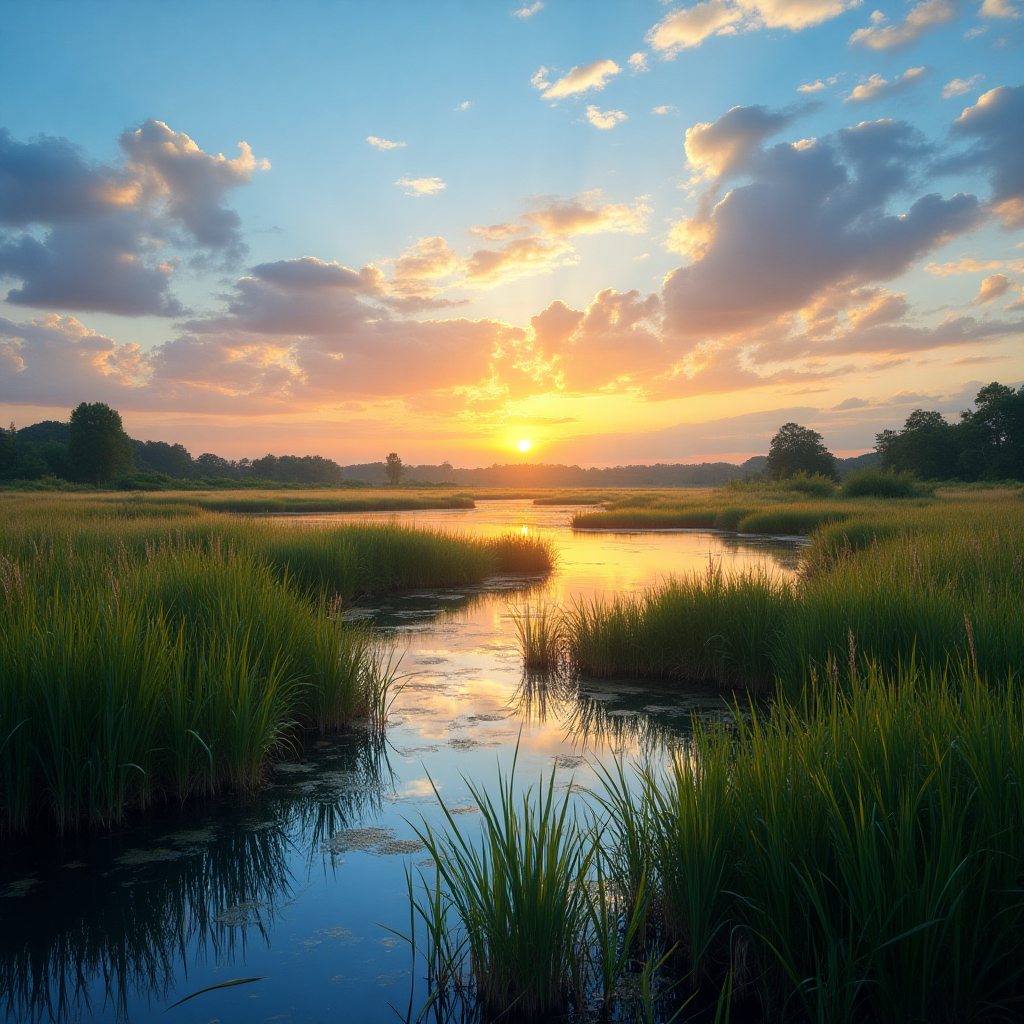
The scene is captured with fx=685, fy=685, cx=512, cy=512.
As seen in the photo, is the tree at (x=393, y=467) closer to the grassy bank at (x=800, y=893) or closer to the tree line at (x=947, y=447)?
the tree line at (x=947, y=447)

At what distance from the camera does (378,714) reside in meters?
5.69

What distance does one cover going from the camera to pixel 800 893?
7.66 ft

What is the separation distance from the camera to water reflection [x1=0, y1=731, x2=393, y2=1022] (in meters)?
2.56

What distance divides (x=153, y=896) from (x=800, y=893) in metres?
2.77

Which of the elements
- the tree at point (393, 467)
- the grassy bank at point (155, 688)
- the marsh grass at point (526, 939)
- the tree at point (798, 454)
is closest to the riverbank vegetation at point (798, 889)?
the marsh grass at point (526, 939)

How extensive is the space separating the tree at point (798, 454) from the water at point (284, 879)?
57.0 m

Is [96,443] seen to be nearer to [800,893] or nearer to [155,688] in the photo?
[155,688]

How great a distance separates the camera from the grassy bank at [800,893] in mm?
2070

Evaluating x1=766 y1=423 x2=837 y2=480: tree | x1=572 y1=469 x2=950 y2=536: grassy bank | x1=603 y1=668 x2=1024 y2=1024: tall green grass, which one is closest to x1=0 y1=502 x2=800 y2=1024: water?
x1=603 y1=668 x2=1024 y2=1024: tall green grass

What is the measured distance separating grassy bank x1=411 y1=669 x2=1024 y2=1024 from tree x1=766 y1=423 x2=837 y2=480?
194ft

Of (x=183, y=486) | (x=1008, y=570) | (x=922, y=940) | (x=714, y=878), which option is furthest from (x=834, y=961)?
(x=183, y=486)

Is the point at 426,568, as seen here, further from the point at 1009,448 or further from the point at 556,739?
the point at 1009,448

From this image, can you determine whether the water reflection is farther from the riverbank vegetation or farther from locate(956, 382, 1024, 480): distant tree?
locate(956, 382, 1024, 480): distant tree

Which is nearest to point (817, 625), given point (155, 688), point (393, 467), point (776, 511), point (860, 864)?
point (860, 864)
